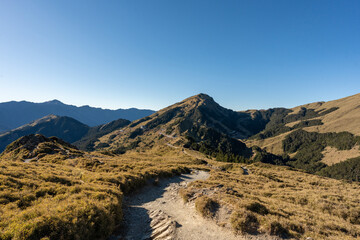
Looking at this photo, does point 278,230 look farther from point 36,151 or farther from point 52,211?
point 36,151

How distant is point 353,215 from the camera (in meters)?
17.5

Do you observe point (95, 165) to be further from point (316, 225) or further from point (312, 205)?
point (312, 205)

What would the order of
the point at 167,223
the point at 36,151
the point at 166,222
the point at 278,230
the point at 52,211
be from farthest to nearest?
the point at 36,151 → the point at 166,222 → the point at 167,223 → the point at 278,230 → the point at 52,211

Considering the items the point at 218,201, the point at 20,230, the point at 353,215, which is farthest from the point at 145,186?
the point at 353,215

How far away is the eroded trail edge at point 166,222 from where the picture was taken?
11367 mm

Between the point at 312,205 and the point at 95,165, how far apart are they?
38.0m

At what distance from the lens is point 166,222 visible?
41.6 feet

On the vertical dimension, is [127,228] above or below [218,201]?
below

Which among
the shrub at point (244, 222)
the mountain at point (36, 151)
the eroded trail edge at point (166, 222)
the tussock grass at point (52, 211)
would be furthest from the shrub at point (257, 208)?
the mountain at point (36, 151)

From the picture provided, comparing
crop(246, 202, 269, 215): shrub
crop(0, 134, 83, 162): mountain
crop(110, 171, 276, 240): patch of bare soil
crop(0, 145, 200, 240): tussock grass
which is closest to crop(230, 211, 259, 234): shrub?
crop(110, 171, 276, 240): patch of bare soil

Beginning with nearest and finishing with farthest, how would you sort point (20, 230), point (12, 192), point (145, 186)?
1. point (20, 230)
2. point (12, 192)
3. point (145, 186)

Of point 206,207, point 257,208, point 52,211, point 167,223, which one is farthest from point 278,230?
point 52,211

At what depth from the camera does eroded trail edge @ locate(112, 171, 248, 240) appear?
11367 mm

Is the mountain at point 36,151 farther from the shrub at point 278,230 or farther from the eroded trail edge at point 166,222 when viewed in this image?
the shrub at point 278,230
